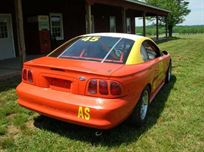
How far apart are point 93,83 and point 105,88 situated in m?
0.17

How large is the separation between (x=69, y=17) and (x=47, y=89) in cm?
1455

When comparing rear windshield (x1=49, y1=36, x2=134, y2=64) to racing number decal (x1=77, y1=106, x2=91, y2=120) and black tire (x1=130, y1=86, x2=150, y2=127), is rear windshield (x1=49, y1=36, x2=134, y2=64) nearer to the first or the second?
black tire (x1=130, y1=86, x2=150, y2=127)

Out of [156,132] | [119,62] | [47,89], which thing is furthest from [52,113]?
[156,132]

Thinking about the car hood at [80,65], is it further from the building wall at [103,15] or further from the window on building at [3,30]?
the building wall at [103,15]

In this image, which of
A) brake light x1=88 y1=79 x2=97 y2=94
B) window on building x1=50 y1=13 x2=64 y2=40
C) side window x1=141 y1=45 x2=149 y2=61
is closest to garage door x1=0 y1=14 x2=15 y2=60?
window on building x1=50 y1=13 x2=64 y2=40

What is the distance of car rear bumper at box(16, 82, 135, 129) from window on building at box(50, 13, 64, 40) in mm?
12938

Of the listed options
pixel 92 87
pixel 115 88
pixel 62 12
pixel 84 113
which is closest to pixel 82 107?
pixel 84 113

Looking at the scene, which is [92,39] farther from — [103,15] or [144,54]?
[103,15]

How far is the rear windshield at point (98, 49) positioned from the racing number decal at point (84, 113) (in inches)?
36.8

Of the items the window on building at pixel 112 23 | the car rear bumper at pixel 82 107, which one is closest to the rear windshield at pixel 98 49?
the car rear bumper at pixel 82 107

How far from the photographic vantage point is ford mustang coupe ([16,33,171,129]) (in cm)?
395

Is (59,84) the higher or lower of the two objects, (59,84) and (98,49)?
the lower

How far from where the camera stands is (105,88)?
398cm

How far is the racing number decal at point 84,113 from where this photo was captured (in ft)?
12.8
